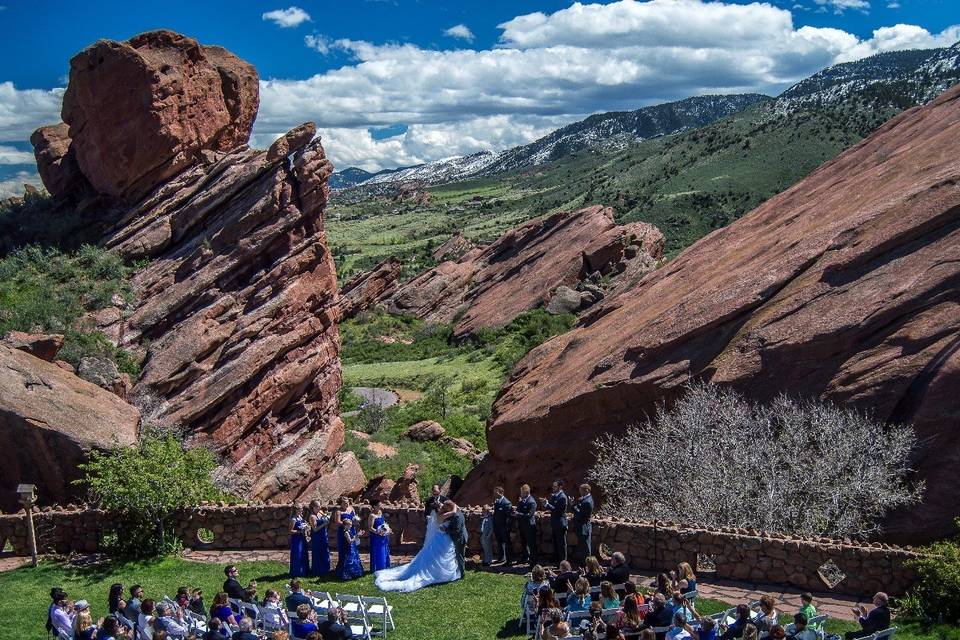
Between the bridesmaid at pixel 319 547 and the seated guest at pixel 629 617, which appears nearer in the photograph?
the seated guest at pixel 629 617

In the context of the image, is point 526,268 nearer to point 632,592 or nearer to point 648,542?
point 648,542

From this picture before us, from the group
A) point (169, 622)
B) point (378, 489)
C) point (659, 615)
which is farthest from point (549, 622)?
point (378, 489)

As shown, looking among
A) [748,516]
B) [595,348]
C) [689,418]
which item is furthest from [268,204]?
[748,516]

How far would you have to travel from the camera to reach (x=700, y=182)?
92.2m

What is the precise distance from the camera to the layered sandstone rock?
25.3 meters

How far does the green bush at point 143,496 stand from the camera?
55.2 feet

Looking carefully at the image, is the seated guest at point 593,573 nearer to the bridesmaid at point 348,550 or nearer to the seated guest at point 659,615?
the seated guest at point 659,615

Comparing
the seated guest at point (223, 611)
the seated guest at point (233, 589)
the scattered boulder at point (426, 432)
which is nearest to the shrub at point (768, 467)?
the seated guest at point (233, 589)

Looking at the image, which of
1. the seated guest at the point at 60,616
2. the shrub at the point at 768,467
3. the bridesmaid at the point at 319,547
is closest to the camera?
the seated guest at the point at 60,616

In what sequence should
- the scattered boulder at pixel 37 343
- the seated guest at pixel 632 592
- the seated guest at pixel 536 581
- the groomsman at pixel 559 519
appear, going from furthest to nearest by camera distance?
the scattered boulder at pixel 37 343, the groomsman at pixel 559 519, the seated guest at pixel 536 581, the seated guest at pixel 632 592

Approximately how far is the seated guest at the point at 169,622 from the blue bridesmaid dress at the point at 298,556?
3816mm

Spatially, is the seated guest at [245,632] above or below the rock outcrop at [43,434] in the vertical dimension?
below

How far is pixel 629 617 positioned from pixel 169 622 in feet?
21.9

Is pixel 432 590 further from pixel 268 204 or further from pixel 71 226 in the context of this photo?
pixel 71 226
